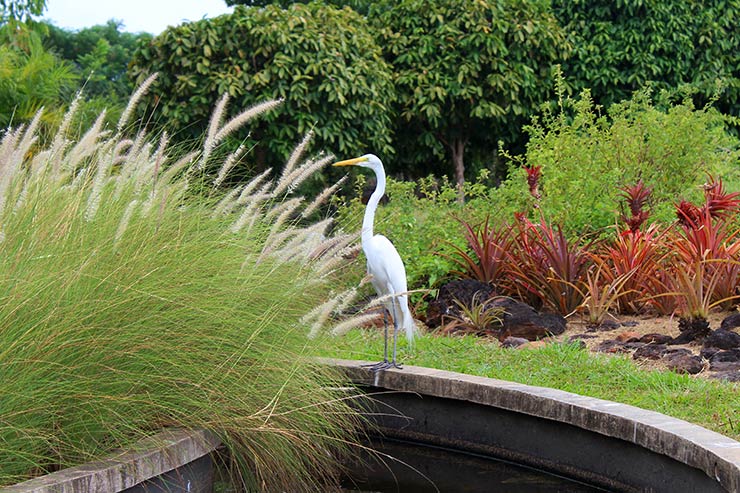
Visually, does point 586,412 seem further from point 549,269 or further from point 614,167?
point 614,167

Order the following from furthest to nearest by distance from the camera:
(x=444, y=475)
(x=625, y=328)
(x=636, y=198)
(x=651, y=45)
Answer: (x=651, y=45)
(x=636, y=198)
(x=625, y=328)
(x=444, y=475)

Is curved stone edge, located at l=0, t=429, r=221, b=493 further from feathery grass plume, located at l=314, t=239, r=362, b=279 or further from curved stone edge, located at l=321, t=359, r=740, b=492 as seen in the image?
curved stone edge, located at l=321, t=359, r=740, b=492

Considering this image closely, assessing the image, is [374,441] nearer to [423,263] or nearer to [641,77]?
[423,263]

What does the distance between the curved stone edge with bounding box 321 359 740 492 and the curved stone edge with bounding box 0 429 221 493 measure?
1.04 m

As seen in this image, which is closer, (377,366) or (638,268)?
(377,366)

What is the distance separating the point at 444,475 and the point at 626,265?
260 cm

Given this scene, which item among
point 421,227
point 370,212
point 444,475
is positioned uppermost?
point 370,212

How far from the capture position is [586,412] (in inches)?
155

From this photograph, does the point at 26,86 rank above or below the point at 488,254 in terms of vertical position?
above

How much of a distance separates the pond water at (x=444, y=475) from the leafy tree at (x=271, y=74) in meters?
6.06

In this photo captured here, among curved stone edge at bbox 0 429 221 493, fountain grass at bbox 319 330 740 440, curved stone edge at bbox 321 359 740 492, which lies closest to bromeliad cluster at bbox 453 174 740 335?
fountain grass at bbox 319 330 740 440

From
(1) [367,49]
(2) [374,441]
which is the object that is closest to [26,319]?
(2) [374,441]

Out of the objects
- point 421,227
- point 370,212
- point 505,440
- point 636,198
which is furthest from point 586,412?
point 421,227

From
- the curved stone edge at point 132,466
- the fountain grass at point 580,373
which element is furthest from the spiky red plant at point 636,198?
the curved stone edge at point 132,466
